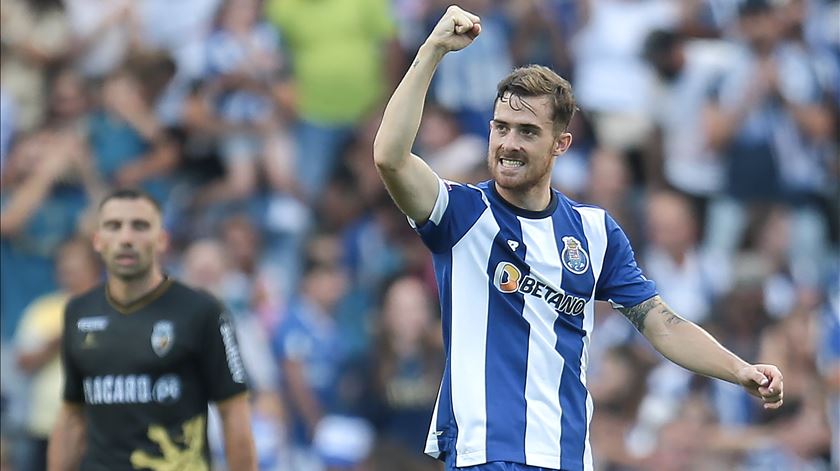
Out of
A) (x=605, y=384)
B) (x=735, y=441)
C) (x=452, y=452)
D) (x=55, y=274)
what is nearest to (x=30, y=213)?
(x=55, y=274)

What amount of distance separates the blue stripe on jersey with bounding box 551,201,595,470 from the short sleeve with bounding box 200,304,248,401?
2.11m

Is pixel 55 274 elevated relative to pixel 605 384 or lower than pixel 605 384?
elevated

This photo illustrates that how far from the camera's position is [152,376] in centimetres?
712

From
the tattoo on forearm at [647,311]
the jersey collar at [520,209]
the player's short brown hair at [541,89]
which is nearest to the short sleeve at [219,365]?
the jersey collar at [520,209]

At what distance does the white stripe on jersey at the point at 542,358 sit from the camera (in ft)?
18.1

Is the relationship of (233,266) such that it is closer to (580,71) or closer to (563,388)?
(580,71)

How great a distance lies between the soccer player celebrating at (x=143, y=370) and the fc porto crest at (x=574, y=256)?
216 centimetres

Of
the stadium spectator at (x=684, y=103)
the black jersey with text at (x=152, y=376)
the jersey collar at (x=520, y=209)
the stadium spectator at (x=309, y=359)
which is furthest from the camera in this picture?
the stadium spectator at (x=684, y=103)

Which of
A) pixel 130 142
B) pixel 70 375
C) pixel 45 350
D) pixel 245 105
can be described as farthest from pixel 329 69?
pixel 70 375

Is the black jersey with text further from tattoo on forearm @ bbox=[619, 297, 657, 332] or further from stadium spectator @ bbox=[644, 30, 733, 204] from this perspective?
stadium spectator @ bbox=[644, 30, 733, 204]

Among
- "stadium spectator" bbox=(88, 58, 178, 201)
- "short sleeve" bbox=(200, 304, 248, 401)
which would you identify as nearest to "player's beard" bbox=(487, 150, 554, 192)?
"short sleeve" bbox=(200, 304, 248, 401)

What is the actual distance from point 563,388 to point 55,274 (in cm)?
666

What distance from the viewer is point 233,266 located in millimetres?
11688

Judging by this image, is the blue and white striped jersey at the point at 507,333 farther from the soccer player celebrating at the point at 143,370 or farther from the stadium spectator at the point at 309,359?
the stadium spectator at the point at 309,359
